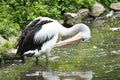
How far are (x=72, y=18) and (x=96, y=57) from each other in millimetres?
5979

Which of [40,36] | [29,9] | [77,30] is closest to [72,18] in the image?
[29,9]

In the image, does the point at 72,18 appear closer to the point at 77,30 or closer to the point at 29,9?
the point at 29,9

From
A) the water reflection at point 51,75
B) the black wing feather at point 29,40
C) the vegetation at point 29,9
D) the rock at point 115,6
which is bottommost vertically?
the rock at point 115,6

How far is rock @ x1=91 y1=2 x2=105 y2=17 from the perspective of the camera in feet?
58.4

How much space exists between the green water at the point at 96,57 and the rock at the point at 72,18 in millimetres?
2406

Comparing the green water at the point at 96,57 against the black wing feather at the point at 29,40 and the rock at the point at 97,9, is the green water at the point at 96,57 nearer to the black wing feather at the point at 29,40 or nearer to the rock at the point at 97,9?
the black wing feather at the point at 29,40

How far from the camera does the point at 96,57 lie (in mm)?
10914

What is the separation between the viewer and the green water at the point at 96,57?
9.55 metres

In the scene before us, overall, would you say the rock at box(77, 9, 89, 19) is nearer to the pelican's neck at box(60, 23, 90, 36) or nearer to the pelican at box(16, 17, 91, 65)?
the pelican's neck at box(60, 23, 90, 36)

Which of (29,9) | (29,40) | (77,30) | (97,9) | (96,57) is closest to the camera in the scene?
(29,40)

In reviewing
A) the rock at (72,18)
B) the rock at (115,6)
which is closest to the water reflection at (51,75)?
the rock at (72,18)

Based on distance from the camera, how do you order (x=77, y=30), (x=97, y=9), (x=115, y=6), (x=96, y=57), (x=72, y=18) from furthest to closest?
(x=115, y=6), (x=97, y=9), (x=72, y=18), (x=96, y=57), (x=77, y=30)

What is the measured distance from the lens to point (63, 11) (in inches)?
692

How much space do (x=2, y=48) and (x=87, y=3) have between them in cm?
751
